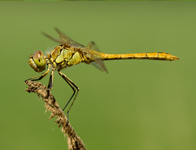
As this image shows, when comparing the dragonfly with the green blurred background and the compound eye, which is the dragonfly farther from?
the green blurred background

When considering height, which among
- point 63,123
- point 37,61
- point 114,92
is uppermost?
point 37,61

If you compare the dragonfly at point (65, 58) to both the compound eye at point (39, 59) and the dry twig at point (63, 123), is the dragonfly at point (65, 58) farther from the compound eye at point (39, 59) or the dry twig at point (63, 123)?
the dry twig at point (63, 123)

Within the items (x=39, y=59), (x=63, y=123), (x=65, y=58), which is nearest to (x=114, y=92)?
(x=65, y=58)

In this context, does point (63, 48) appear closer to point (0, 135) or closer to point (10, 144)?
point (10, 144)

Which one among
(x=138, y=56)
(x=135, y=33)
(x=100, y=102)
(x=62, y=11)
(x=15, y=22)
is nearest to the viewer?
(x=138, y=56)

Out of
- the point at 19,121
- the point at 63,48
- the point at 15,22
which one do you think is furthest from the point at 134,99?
→ the point at 15,22

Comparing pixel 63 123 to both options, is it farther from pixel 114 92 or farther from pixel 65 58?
pixel 114 92

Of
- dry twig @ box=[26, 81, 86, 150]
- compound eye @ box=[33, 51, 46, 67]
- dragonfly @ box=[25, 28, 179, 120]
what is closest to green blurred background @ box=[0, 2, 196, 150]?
dragonfly @ box=[25, 28, 179, 120]
